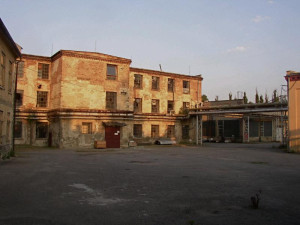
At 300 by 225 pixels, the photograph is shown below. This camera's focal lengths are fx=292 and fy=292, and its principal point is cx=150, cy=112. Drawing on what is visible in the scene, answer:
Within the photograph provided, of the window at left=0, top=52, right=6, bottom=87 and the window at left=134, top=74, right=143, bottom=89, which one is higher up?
the window at left=134, top=74, right=143, bottom=89

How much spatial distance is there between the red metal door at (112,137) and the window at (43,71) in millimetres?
9109

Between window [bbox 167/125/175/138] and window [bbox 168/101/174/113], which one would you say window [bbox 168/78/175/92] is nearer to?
window [bbox 168/101/174/113]

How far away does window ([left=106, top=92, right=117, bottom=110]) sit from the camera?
31.3 m

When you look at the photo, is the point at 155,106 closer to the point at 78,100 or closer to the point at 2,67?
the point at 78,100

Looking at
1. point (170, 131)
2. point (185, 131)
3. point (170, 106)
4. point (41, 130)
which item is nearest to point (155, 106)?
point (170, 106)

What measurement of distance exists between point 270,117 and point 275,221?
46.1 m

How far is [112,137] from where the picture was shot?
101 feet

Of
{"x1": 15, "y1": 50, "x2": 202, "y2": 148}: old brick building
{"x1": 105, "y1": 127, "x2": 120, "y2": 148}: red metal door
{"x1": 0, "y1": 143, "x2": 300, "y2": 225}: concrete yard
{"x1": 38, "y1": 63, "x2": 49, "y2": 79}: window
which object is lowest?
{"x1": 0, "y1": 143, "x2": 300, "y2": 225}: concrete yard

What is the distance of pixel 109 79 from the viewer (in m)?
31.3

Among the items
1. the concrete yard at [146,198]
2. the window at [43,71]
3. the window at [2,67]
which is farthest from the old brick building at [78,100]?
the concrete yard at [146,198]

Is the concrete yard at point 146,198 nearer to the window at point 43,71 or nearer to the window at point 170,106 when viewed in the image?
the window at point 43,71

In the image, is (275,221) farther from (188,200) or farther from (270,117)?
(270,117)

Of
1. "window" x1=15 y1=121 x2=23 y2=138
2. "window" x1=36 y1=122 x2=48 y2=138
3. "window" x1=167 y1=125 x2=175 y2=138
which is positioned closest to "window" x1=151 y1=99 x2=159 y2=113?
"window" x1=167 y1=125 x2=175 y2=138

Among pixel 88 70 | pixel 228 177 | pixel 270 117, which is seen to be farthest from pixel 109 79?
pixel 270 117
